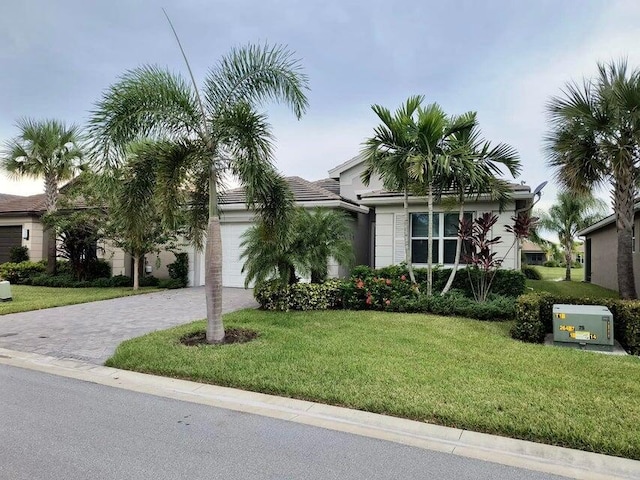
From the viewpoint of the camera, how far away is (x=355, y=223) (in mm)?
15375

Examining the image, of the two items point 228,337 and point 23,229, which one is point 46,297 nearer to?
point 23,229

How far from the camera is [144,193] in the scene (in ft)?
23.3

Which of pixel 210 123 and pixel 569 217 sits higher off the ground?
pixel 210 123

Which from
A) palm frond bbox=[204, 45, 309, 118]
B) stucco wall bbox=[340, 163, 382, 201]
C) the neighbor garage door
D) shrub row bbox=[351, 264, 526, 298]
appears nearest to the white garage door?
stucco wall bbox=[340, 163, 382, 201]

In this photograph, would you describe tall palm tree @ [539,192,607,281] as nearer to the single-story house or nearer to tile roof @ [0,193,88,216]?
the single-story house

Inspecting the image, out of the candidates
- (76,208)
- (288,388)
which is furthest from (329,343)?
(76,208)

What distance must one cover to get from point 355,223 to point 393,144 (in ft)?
18.5

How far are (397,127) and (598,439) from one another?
7643 mm

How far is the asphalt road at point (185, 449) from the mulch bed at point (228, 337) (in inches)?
91.5

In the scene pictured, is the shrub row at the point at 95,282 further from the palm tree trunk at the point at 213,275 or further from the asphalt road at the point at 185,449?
the asphalt road at the point at 185,449

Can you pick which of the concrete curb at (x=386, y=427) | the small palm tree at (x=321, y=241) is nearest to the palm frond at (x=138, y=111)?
the concrete curb at (x=386, y=427)

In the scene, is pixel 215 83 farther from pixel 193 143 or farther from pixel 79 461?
pixel 79 461

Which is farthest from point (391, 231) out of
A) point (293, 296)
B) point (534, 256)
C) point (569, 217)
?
point (534, 256)

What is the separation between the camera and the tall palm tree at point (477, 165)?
9.66 metres
